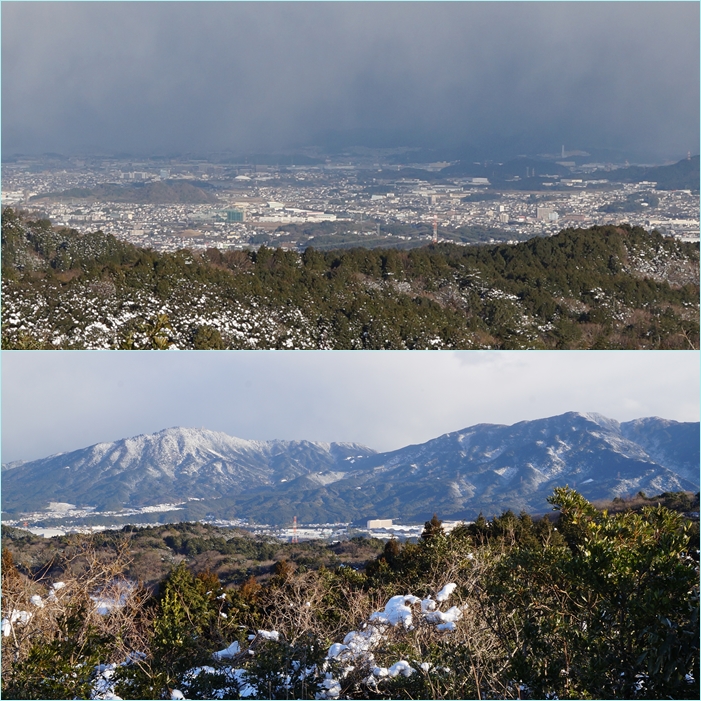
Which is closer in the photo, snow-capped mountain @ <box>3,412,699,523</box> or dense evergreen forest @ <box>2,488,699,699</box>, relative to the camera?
dense evergreen forest @ <box>2,488,699,699</box>

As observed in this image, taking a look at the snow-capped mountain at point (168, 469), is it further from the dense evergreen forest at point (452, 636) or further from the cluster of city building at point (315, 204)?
the dense evergreen forest at point (452, 636)

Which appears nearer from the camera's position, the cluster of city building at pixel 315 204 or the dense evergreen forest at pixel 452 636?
the dense evergreen forest at pixel 452 636

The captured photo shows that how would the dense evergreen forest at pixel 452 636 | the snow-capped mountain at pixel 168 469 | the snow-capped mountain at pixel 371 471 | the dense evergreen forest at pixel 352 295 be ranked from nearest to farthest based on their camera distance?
the dense evergreen forest at pixel 452 636 < the dense evergreen forest at pixel 352 295 < the snow-capped mountain at pixel 371 471 < the snow-capped mountain at pixel 168 469

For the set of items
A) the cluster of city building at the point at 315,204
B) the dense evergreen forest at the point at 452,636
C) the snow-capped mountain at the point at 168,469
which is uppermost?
the cluster of city building at the point at 315,204

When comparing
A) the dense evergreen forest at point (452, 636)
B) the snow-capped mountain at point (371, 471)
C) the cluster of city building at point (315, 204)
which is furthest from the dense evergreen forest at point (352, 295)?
the dense evergreen forest at point (452, 636)

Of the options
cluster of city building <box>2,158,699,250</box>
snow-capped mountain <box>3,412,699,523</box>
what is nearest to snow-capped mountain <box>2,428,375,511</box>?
snow-capped mountain <box>3,412,699,523</box>

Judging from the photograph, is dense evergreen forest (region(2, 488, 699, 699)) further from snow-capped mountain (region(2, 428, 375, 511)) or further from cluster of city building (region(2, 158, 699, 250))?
cluster of city building (region(2, 158, 699, 250))

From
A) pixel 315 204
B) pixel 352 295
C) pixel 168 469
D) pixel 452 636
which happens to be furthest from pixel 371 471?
pixel 315 204
